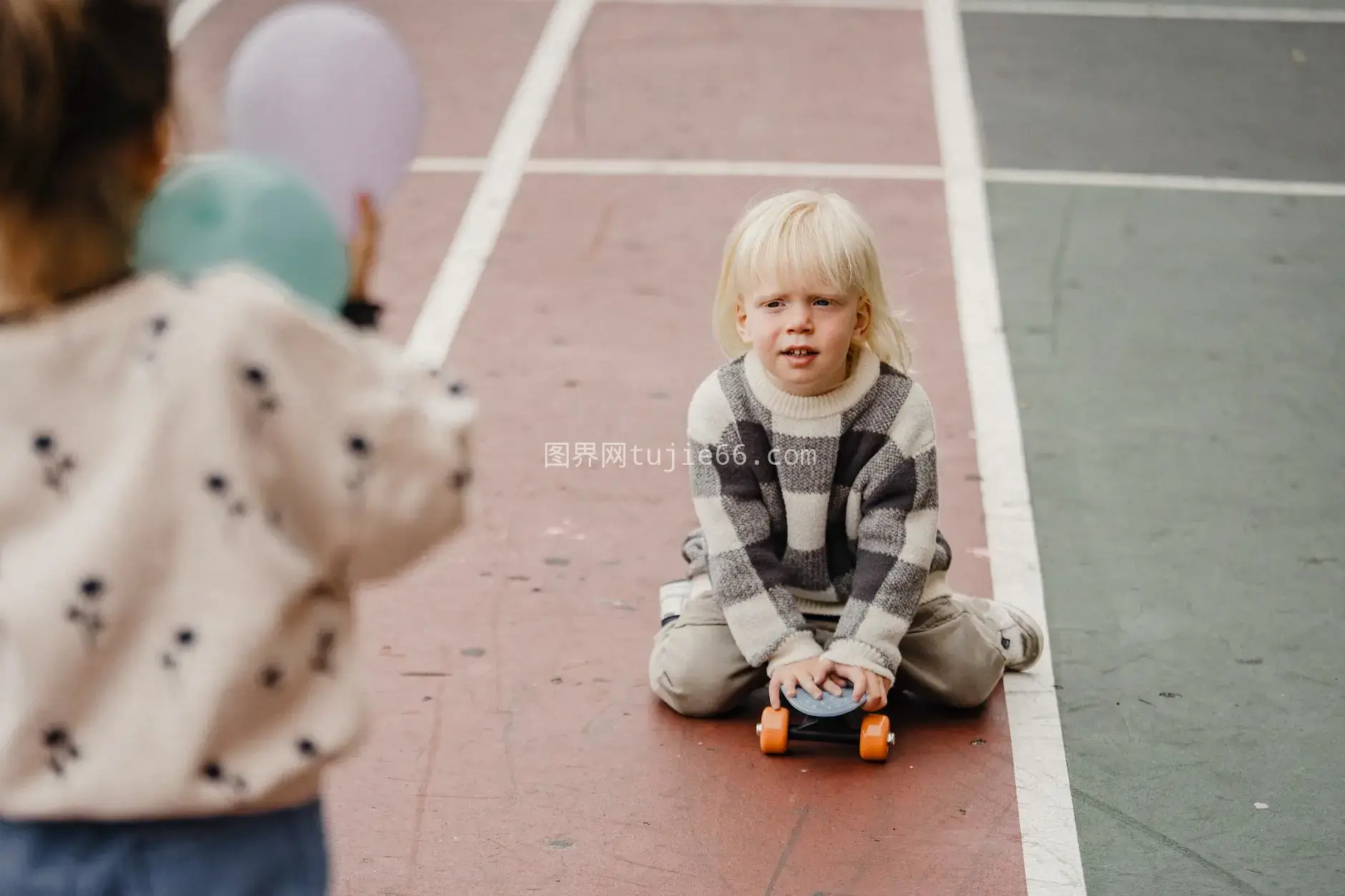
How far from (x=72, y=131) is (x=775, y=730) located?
7.68ft

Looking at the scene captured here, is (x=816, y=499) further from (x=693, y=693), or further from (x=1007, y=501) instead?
(x=1007, y=501)

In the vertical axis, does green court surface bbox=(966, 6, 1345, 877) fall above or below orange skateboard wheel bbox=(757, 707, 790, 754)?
above

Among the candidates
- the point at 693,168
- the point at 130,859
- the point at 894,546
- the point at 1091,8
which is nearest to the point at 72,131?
the point at 130,859

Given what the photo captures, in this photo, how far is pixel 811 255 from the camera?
11.9 feet

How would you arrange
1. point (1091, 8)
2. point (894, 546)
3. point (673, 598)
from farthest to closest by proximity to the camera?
point (1091, 8) < point (673, 598) < point (894, 546)

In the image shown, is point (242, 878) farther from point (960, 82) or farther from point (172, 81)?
point (960, 82)

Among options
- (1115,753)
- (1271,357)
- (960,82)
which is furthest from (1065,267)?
(1115,753)

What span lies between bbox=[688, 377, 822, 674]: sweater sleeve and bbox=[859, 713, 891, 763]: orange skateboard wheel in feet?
0.61

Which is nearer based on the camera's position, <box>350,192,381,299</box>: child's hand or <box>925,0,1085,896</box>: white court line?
<box>350,192,381,299</box>: child's hand

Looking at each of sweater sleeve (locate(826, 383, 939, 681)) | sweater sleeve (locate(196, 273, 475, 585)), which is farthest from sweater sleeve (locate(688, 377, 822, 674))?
sweater sleeve (locate(196, 273, 475, 585))

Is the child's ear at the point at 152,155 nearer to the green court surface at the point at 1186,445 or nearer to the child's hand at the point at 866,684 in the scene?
the child's hand at the point at 866,684

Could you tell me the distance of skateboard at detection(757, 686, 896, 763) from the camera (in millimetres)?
3715

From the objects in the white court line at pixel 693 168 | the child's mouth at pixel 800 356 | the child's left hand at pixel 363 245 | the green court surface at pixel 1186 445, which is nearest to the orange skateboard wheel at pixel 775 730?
the green court surface at pixel 1186 445

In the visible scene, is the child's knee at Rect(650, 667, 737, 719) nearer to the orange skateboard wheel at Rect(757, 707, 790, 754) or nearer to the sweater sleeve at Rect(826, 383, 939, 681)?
the orange skateboard wheel at Rect(757, 707, 790, 754)
